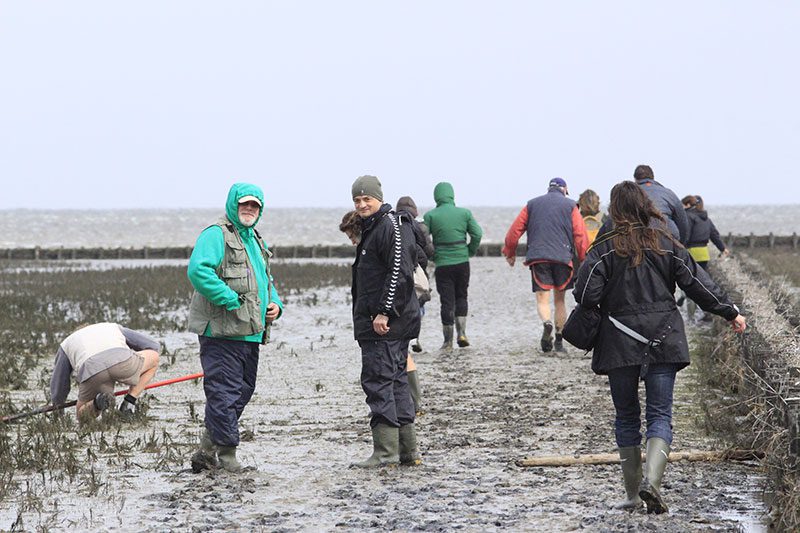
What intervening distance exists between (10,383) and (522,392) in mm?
4974

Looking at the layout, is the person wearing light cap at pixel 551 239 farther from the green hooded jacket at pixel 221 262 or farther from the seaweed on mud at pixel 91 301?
the green hooded jacket at pixel 221 262

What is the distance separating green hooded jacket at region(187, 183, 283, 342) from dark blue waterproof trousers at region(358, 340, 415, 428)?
694mm

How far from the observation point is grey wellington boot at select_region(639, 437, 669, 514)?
5.91m

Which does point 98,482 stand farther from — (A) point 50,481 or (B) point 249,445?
(B) point 249,445

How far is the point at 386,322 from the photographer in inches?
287

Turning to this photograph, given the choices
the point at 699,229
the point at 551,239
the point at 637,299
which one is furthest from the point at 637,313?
the point at 699,229

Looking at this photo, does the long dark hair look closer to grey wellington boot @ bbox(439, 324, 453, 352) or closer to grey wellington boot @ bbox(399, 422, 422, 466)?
grey wellington boot @ bbox(399, 422, 422, 466)

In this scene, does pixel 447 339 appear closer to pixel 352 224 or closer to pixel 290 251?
pixel 352 224

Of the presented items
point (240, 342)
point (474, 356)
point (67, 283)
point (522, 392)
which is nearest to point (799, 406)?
point (240, 342)

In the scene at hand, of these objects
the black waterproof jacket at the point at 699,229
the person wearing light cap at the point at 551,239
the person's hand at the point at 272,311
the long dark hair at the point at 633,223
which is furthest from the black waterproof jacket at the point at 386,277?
the black waterproof jacket at the point at 699,229

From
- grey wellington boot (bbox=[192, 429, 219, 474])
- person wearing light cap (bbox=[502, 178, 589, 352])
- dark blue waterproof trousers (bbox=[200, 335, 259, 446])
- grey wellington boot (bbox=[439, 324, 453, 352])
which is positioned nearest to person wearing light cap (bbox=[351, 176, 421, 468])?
dark blue waterproof trousers (bbox=[200, 335, 259, 446])

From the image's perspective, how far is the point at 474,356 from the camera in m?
13.4

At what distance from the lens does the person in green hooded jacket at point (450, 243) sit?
13227 mm

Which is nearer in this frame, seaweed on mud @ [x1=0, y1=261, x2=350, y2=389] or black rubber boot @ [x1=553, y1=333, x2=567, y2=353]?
black rubber boot @ [x1=553, y1=333, x2=567, y2=353]
